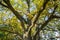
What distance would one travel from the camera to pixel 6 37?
11.9 meters

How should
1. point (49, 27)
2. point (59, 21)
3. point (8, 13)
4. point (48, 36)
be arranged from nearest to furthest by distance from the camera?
point (8, 13) → point (59, 21) → point (49, 27) → point (48, 36)

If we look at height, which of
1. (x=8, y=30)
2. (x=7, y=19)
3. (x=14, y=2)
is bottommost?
(x=8, y=30)

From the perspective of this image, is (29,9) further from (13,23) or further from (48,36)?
(48,36)

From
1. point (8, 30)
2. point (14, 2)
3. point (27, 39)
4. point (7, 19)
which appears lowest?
point (27, 39)

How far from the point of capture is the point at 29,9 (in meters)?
12.2

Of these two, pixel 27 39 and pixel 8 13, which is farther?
pixel 8 13

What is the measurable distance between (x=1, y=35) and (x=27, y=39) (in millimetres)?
2012

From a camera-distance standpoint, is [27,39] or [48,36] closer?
[27,39]

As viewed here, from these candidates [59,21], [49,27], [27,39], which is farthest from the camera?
[49,27]

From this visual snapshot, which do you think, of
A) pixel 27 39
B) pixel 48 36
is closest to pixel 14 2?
pixel 27 39

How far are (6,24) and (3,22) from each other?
0.82 feet

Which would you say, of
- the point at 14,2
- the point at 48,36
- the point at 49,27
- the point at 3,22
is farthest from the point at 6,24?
the point at 48,36

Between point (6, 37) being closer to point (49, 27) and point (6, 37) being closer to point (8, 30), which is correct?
point (8, 30)

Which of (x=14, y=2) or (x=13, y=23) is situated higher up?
(x=14, y=2)
